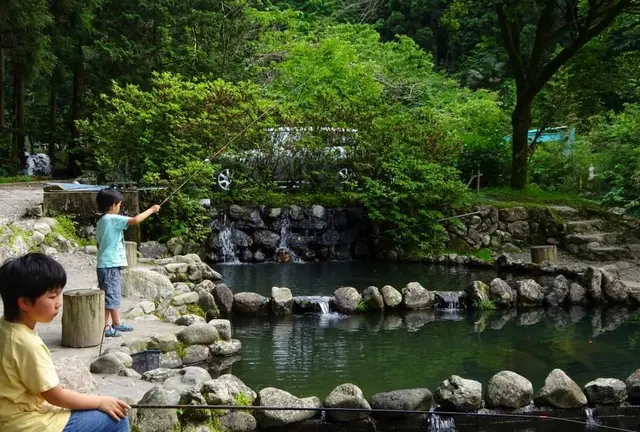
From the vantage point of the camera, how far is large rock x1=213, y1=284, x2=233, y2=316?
9.80 meters

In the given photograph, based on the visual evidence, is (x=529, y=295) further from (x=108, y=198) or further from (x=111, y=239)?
(x=108, y=198)

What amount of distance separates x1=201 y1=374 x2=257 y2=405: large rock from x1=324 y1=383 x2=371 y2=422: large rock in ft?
2.23

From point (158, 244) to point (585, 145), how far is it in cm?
Answer: 1221

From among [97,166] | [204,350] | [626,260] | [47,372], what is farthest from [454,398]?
[97,166]

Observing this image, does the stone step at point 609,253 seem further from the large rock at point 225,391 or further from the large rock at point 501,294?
the large rock at point 225,391

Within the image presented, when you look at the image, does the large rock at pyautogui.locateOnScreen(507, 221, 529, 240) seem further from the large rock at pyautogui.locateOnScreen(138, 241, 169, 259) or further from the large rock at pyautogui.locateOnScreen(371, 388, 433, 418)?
the large rock at pyautogui.locateOnScreen(371, 388, 433, 418)

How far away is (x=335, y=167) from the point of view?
55.1 ft

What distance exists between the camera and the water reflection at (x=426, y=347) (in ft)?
24.2

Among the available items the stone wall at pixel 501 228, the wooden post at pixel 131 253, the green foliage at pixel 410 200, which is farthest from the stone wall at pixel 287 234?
the wooden post at pixel 131 253

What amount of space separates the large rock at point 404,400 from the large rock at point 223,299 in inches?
160

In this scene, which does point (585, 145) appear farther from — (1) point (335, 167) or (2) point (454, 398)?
(2) point (454, 398)

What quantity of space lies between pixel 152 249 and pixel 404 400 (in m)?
7.69

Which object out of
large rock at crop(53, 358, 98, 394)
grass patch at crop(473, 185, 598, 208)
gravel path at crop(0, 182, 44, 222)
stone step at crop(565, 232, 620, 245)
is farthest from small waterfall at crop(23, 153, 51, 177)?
large rock at crop(53, 358, 98, 394)

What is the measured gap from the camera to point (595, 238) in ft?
48.2
